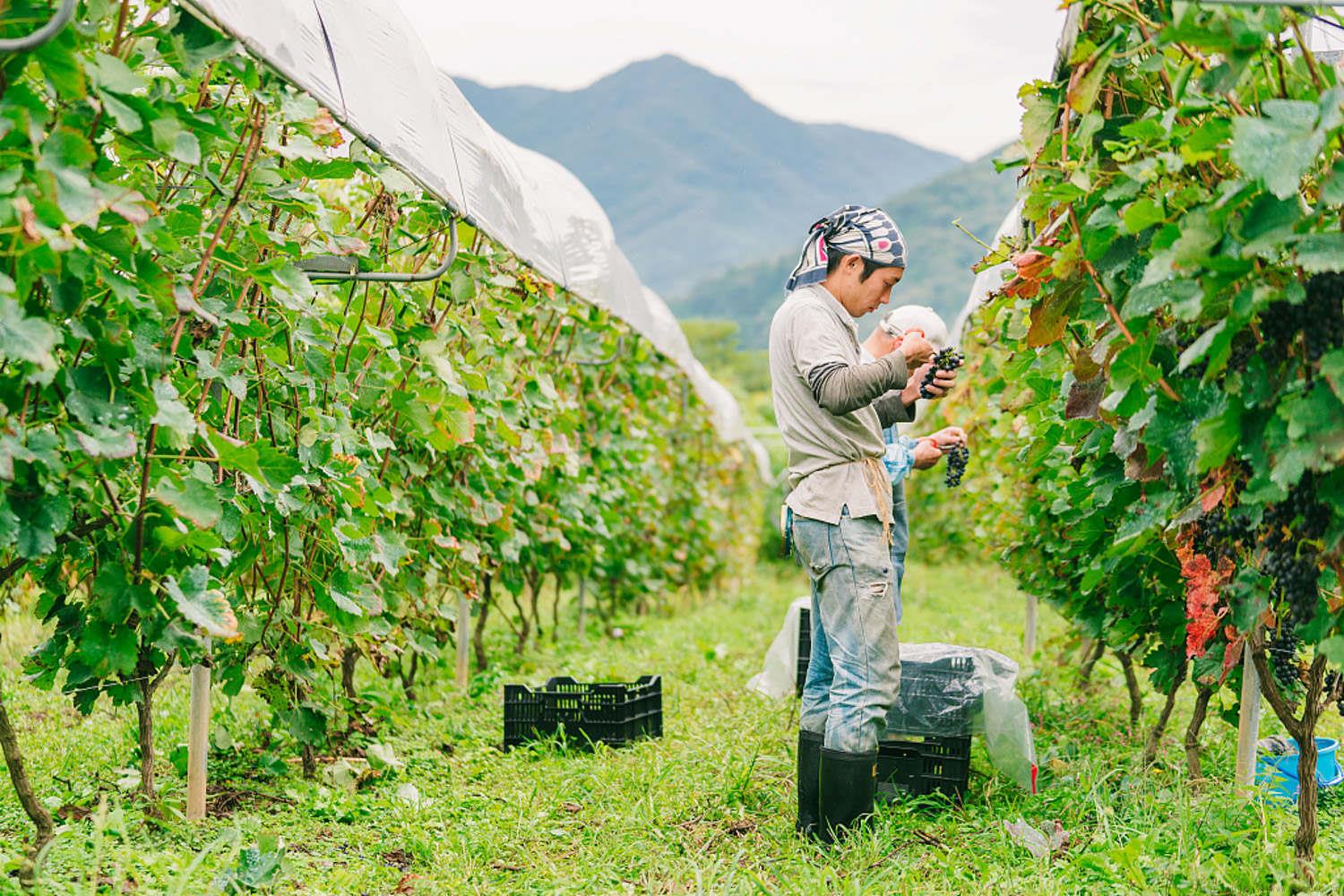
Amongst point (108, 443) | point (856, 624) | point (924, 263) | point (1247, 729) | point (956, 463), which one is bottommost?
point (1247, 729)

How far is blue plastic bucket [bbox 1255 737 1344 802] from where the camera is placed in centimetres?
343

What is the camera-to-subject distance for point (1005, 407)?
402 centimetres

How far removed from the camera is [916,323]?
439 cm

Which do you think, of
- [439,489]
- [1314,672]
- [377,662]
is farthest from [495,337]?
[1314,672]

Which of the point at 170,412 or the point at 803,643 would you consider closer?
the point at 170,412

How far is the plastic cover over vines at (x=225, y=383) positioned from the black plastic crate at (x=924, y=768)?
5.05 ft

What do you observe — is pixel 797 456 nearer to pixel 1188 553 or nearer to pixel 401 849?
pixel 1188 553

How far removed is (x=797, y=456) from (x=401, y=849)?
1.49 metres

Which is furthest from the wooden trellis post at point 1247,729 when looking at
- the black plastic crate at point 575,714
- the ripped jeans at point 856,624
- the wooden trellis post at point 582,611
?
the wooden trellis post at point 582,611

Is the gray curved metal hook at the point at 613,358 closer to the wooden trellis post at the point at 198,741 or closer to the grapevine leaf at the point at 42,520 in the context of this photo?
the wooden trellis post at the point at 198,741

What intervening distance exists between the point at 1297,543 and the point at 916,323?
7.44 ft

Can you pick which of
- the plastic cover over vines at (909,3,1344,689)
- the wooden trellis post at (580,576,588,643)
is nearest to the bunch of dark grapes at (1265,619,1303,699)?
the plastic cover over vines at (909,3,1344,689)

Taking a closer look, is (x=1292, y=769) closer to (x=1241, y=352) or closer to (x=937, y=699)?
(x=937, y=699)

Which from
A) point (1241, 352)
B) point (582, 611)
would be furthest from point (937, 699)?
point (582, 611)
